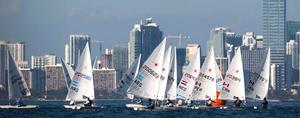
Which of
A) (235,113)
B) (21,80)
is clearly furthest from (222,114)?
(21,80)

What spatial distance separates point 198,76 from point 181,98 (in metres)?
3.57

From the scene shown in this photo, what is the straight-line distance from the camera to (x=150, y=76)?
129 metres

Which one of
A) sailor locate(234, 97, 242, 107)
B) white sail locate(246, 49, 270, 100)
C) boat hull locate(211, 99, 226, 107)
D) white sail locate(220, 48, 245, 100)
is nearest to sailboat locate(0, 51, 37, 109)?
boat hull locate(211, 99, 226, 107)

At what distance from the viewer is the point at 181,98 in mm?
145625

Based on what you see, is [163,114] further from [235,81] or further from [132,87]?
[235,81]

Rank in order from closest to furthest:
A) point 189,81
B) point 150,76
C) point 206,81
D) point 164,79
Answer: point 150,76 < point 164,79 < point 189,81 < point 206,81

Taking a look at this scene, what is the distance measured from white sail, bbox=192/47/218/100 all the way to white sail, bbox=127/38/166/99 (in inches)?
654

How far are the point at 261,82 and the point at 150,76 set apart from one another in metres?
23.1

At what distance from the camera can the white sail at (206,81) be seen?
145 metres

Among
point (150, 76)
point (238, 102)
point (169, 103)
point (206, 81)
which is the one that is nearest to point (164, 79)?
point (150, 76)

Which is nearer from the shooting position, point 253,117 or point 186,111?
point 253,117

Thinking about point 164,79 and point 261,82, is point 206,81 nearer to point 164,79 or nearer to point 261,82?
point 261,82

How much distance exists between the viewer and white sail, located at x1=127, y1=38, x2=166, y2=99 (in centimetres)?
12781

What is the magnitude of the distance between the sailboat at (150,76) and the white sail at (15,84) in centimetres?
1940
